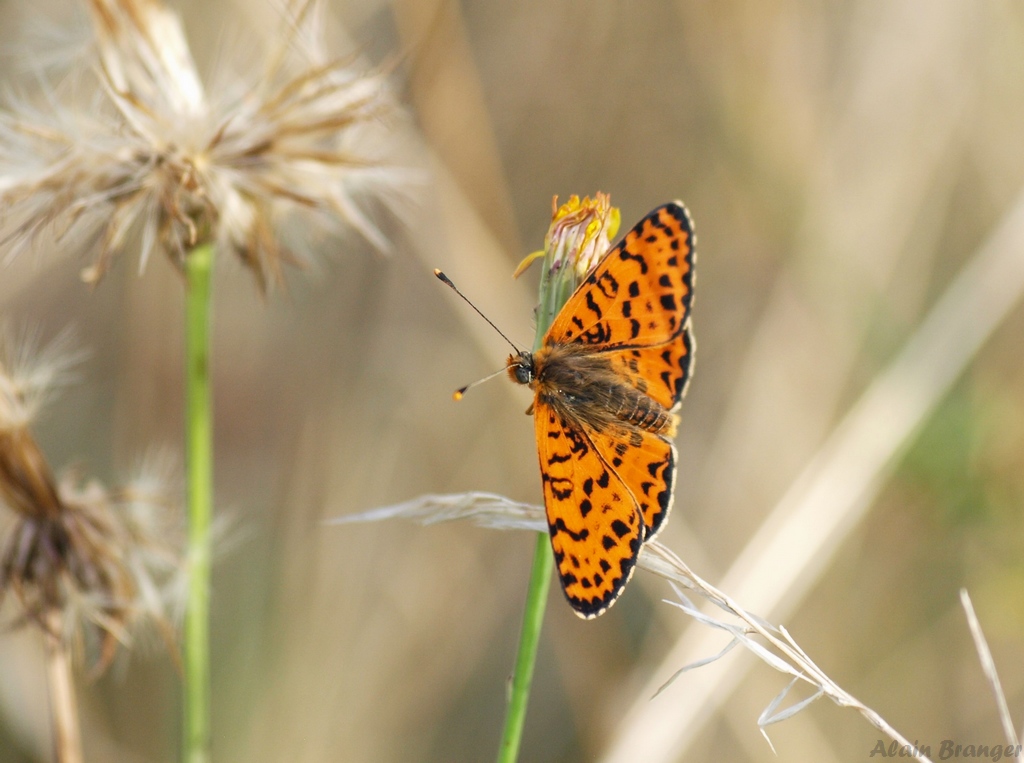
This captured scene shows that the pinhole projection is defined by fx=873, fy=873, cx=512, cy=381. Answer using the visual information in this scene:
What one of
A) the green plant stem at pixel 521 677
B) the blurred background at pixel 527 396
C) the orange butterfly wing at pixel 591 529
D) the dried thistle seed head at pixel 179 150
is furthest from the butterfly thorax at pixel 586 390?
the blurred background at pixel 527 396

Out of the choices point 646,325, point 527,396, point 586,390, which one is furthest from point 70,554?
point 527,396

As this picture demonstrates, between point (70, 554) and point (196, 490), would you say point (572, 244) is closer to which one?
point (196, 490)

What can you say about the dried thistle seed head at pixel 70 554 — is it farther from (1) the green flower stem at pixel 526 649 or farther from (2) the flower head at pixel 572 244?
(2) the flower head at pixel 572 244

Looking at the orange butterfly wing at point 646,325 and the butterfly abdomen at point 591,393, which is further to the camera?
the butterfly abdomen at point 591,393

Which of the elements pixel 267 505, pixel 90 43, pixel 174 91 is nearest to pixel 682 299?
pixel 174 91

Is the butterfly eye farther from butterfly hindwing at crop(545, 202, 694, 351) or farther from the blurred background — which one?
the blurred background

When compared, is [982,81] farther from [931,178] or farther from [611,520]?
[611,520]
